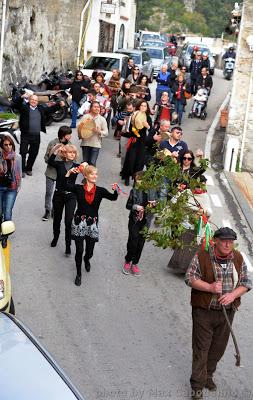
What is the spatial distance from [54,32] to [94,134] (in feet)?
48.2

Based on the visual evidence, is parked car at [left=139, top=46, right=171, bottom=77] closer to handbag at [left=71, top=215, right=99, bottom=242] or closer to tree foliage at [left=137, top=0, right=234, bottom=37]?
handbag at [left=71, top=215, right=99, bottom=242]

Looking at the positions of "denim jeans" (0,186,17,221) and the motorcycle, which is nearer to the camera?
"denim jeans" (0,186,17,221)

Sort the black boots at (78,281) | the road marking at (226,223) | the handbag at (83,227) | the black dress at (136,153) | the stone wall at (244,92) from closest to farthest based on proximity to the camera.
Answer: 1. the handbag at (83,227)
2. the black boots at (78,281)
3. the road marking at (226,223)
4. the black dress at (136,153)
5. the stone wall at (244,92)

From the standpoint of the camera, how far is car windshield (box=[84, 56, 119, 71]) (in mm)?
23719

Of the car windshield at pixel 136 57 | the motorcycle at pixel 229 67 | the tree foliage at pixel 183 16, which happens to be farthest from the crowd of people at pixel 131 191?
the tree foliage at pixel 183 16

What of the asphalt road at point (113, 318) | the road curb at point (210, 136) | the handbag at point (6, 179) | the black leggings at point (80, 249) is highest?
the handbag at point (6, 179)

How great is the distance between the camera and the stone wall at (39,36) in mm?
20933

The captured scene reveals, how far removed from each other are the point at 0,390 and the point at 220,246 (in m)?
2.52

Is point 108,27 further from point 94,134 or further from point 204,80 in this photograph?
point 94,134

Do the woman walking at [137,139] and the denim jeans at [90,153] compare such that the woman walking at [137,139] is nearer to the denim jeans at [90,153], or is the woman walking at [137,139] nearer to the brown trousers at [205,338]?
the denim jeans at [90,153]

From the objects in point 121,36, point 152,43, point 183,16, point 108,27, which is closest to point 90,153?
point 108,27

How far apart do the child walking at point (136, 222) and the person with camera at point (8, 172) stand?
1741 millimetres

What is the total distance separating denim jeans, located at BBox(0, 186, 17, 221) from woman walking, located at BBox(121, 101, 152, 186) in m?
3.25

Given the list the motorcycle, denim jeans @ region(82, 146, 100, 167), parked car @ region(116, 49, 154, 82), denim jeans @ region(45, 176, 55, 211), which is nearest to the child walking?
denim jeans @ region(45, 176, 55, 211)
